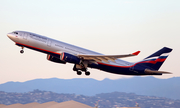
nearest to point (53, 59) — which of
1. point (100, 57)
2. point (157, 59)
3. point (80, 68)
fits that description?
point (80, 68)

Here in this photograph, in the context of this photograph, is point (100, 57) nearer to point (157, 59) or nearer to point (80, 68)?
point (80, 68)

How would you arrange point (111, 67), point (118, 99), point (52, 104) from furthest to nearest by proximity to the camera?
point (118, 99) < point (52, 104) < point (111, 67)

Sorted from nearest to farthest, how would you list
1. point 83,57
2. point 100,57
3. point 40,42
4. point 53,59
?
point 40,42 → point 100,57 → point 83,57 → point 53,59

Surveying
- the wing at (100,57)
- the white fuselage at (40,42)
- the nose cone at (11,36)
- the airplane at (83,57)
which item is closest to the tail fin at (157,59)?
the airplane at (83,57)

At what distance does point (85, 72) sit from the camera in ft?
161

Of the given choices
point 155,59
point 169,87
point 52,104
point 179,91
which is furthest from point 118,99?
point 155,59

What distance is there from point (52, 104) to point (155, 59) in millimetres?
82255

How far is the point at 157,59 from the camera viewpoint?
1989 inches

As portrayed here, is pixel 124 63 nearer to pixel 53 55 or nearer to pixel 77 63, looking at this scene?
pixel 77 63

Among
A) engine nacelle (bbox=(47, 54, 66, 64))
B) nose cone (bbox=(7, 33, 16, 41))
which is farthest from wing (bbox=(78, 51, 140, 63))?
nose cone (bbox=(7, 33, 16, 41))

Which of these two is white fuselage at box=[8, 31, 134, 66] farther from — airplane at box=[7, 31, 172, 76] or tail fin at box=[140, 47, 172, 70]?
tail fin at box=[140, 47, 172, 70]

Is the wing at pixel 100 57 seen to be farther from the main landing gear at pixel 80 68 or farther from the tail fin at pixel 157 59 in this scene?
the tail fin at pixel 157 59

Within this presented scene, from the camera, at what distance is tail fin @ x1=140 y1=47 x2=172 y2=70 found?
50.3 meters

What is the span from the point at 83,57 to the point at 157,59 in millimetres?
15154
